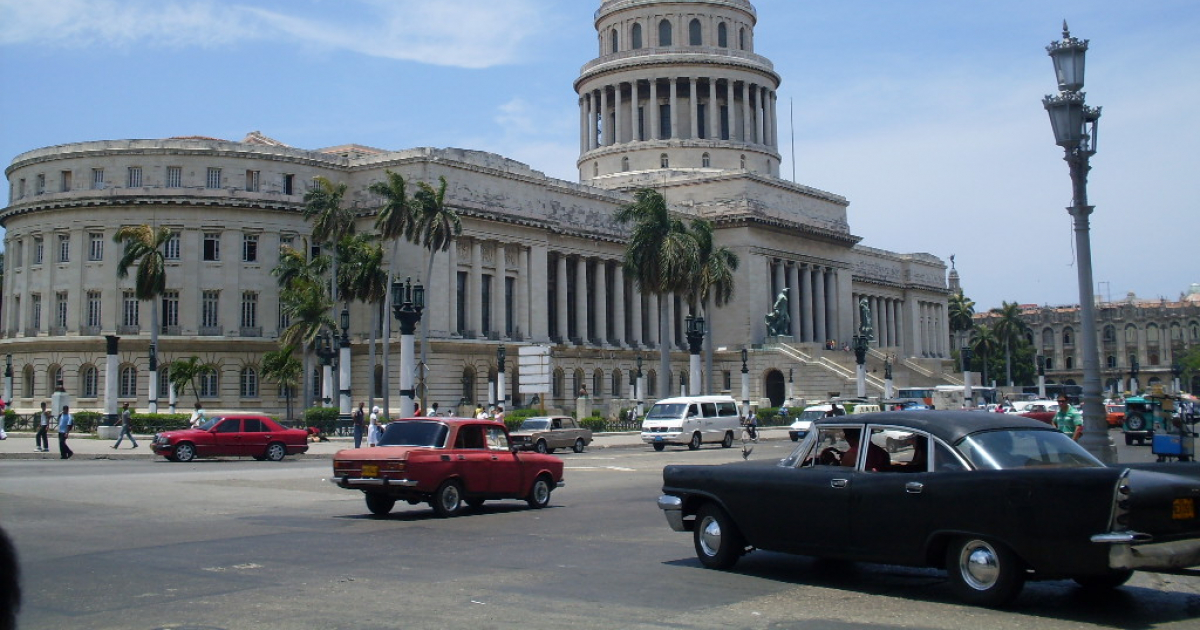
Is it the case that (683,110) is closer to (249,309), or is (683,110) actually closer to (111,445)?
(249,309)

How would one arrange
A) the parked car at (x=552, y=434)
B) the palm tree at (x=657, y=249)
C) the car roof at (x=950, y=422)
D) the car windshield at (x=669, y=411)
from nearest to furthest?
the car roof at (x=950, y=422)
the parked car at (x=552, y=434)
the car windshield at (x=669, y=411)
the palm tree at (x=657, y=249)

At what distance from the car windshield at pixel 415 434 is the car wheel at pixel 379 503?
0.86 meters

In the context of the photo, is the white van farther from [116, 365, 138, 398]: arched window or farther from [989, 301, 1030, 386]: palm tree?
[989, 301, 1030, 386]: palm tree

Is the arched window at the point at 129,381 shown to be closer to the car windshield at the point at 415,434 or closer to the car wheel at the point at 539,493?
the car windshield at the point at 415,434

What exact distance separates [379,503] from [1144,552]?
12.4 metres

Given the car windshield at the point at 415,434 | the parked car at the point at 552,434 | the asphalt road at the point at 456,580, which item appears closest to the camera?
the asphalt road at the point at 456,580

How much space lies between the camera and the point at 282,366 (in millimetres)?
60188

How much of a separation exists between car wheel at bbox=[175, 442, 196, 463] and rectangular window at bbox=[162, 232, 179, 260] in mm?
30717

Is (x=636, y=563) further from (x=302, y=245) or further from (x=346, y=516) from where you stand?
(x=302, y=245)

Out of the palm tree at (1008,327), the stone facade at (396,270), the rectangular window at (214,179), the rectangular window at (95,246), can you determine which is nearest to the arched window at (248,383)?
the stone facade at (396,270)

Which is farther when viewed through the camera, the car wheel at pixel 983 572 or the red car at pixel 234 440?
the red car at pixel 234 440

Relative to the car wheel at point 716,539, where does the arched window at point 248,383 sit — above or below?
above

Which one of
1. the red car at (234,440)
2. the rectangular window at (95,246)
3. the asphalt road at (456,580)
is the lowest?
the asphalt road at (456,580)

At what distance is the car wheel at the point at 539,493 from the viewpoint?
19922 millimetres
